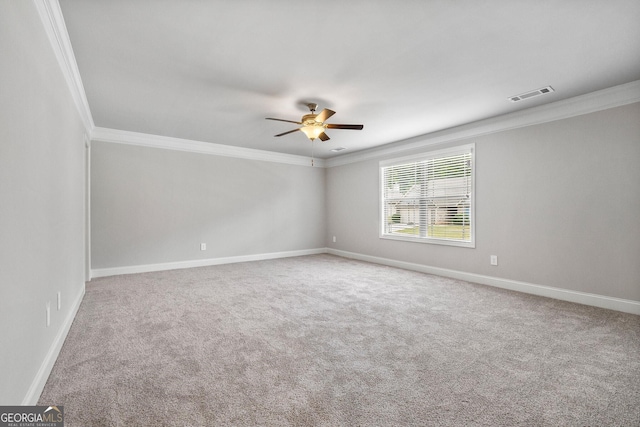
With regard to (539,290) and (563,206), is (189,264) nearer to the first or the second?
(539,290)

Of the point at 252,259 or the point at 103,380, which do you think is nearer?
the point at 103,380

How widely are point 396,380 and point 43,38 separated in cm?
326

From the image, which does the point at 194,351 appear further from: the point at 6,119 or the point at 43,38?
the point at 43,38

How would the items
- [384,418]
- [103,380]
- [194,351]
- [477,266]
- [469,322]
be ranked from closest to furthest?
1. [384,418]
2. [103,380]
3. [194,351]
4. [469,322]
5. [477,266]

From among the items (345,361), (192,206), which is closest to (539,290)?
(345,361)

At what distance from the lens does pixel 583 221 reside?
361cm

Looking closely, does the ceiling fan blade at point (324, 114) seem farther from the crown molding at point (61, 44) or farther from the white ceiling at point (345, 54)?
the crown molding at point (61, 44)

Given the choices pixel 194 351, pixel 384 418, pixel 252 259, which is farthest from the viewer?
pixel 252 259

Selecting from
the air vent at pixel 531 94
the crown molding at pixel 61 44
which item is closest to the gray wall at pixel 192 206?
the crown molding at pixel 61 44

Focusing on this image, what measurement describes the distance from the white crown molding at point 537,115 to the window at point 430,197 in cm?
22

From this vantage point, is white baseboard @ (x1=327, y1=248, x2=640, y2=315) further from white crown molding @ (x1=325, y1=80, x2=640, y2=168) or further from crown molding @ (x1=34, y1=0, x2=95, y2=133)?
crown molding @ (x1=34, y1=0, x2=95, y2=133)

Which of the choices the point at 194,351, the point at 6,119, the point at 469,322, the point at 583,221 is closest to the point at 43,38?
the point at 6,119
